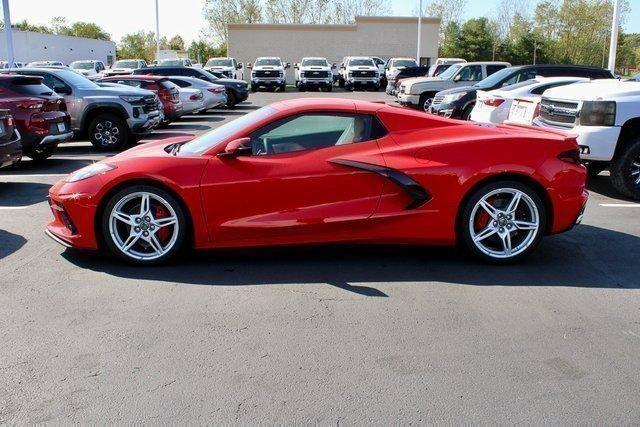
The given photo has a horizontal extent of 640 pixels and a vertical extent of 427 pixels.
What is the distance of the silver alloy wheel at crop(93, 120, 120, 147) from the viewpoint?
46.9 feet

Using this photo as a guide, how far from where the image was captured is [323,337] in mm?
4188

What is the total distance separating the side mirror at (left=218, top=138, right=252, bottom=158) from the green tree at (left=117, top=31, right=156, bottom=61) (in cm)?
9287

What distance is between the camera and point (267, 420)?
3217mm

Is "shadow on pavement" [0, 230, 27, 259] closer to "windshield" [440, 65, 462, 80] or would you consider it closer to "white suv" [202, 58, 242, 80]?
"windshield" [440, 65, 462, 80]

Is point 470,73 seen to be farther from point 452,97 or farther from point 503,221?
point 503,221

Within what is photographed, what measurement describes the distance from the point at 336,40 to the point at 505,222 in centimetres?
5321

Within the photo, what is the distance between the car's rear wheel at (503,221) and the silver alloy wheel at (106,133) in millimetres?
10509

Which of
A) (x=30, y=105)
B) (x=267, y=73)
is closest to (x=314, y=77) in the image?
(x=267, y=73)

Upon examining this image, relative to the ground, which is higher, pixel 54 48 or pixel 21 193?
pixel 54 48

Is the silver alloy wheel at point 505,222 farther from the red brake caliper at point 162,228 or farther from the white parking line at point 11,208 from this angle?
the white parking line at point 11,208

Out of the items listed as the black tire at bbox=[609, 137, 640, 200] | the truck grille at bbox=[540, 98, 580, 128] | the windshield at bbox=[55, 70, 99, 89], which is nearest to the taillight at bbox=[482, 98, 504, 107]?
the truck grille at bbox=[540, 98, 580, 128]

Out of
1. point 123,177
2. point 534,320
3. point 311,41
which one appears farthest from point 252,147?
point 311,41

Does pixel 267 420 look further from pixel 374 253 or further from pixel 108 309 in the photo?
pixel 374 253

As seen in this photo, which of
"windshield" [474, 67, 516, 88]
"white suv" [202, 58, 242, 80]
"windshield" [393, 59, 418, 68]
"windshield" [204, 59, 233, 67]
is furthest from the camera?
"windshield" [204, 59, 233, 67]
